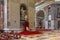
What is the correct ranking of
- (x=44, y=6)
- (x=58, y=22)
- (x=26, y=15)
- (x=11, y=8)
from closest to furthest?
(x=11, y=8)
(x=26, y=15)
(x=58, y=22)
(x=44, y=6)

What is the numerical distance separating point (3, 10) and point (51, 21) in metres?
11.5

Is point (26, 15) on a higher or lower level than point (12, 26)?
higher

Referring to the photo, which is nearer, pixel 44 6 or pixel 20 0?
pixel 20 0

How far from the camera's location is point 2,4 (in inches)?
479

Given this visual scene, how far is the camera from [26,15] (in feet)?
42.3

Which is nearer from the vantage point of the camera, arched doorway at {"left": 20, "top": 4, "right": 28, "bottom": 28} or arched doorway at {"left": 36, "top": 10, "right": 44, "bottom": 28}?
arched doorway at {"left": 20, "top": 4, "right": 28, "bottom": 28}

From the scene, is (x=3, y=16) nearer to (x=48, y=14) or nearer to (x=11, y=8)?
(x=11, y=8)

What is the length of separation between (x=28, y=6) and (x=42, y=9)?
36.8 feet

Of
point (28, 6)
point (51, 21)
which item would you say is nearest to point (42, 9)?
point (51, 21)

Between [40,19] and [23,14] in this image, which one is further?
[40,19]

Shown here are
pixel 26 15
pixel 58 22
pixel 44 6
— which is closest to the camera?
pixel 26 15

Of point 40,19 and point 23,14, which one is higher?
point 23,14

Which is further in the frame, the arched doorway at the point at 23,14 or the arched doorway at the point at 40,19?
the arched doorway at the point at 40,19

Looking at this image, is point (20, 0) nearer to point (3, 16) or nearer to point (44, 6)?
point (3, 16)
